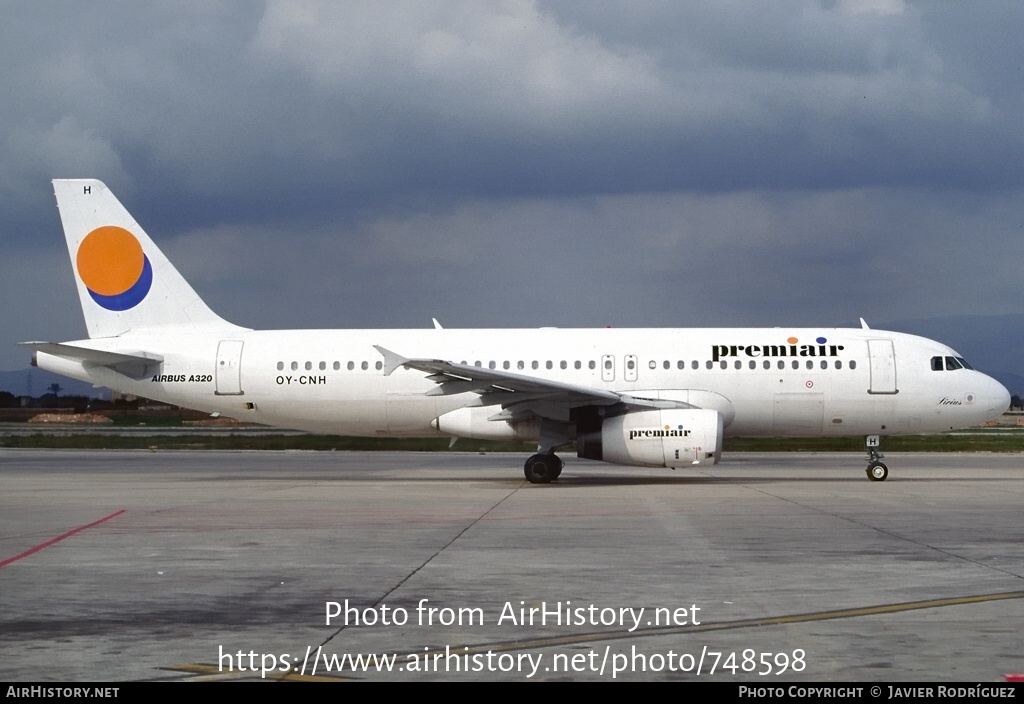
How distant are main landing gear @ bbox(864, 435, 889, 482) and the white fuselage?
0.24 m

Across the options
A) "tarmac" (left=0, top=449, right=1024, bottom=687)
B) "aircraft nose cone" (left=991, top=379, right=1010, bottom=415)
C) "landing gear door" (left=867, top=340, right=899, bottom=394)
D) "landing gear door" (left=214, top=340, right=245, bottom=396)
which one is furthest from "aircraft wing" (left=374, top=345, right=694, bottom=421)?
"aircraft nose cone" (left=991, top=379, right=1010, bottom=415)

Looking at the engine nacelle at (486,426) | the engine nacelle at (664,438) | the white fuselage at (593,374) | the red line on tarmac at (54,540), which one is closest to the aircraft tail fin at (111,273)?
the white fuselage at (593,374)

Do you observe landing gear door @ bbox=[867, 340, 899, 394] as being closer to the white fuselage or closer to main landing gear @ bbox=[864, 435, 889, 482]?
the white fuselage

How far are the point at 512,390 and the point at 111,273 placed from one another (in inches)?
405

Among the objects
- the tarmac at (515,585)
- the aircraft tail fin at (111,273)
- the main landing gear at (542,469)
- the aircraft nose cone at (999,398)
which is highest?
the aircraft tail fin at (111,273)

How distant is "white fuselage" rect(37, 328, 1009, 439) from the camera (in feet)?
83.8

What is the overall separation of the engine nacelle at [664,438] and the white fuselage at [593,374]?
2.00m

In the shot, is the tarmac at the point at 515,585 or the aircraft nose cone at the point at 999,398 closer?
the tarmac at the point at 515,585

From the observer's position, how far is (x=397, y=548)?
13.1 meters

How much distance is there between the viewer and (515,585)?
1028 centimetres

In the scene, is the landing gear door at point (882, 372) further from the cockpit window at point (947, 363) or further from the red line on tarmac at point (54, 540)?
the red line on tarmac at point (54, 540)

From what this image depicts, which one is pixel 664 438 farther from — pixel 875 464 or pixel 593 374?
pixel 875 464

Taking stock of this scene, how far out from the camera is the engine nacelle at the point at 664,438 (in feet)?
75.7

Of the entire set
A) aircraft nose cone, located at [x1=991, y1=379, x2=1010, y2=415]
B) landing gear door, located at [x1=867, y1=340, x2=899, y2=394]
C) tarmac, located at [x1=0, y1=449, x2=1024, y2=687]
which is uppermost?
landing gear door, located at [x1=867, y1=340, x2=899, y2=394]
